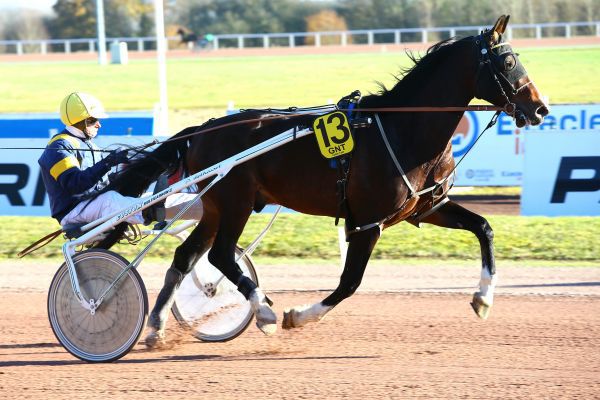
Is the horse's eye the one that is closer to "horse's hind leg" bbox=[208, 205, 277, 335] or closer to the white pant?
"horse's hind leg" bbox=[208, 205, 277, 335]

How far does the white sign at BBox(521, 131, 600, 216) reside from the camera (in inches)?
432

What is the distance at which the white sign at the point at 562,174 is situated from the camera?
11.0m

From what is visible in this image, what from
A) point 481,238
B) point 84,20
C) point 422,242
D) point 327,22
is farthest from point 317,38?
point 481,238

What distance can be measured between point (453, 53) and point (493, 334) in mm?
1767

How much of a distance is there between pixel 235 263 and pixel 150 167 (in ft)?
2.85

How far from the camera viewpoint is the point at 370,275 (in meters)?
8.30

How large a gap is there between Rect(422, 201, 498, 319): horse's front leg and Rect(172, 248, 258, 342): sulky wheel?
1.27 meters

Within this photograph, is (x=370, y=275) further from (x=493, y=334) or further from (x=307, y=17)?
(x=307, y=17)

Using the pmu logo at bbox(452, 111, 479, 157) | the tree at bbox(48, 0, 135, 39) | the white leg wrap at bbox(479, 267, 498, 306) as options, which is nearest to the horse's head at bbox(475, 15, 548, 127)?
the white leg wrap at bbox(479, 267, 498, 306)

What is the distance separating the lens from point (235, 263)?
582cm

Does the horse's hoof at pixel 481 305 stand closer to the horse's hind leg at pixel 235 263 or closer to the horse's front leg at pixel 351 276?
the horse's front leg at pixel 351 276

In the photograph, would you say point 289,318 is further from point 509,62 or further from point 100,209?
point 509,62

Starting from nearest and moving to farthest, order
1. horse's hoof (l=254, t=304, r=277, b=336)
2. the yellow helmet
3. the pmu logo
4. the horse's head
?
the horse's head < horse's hoof (l=254, t=304, r=277, b=336) < the yellow helmet < the pmu logo

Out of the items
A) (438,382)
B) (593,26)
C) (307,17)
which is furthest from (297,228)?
(307,17)
